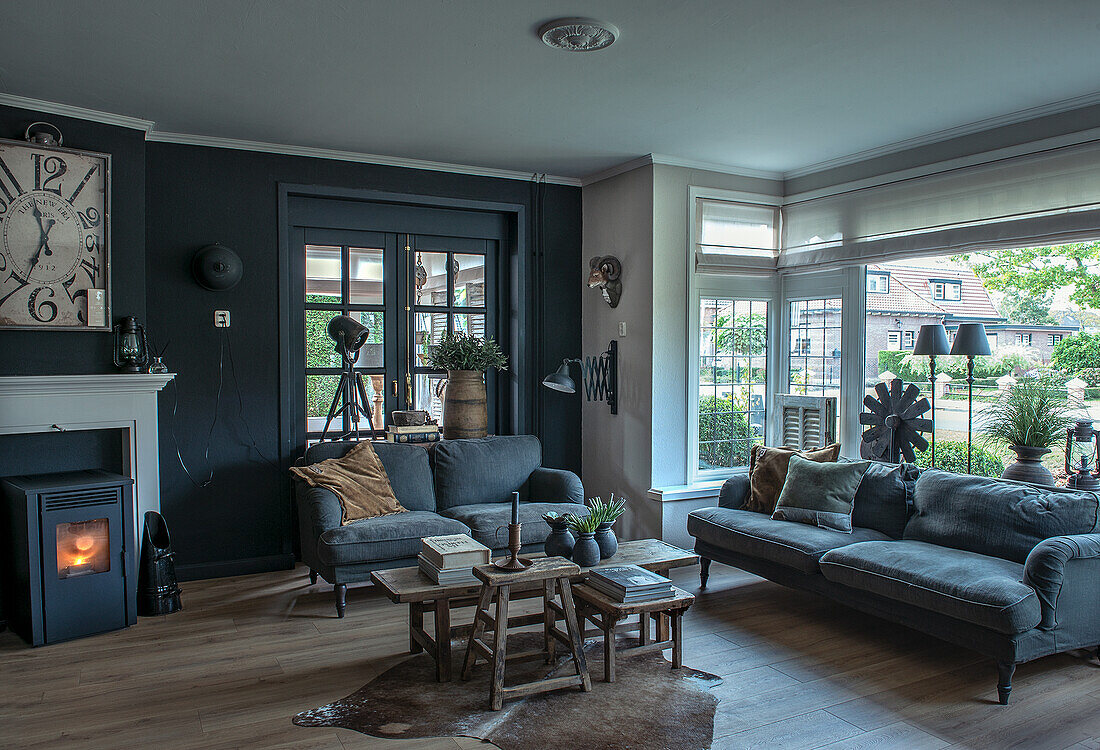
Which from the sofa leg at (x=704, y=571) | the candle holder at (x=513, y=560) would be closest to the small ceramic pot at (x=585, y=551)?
the candle holder at (x=513, y=560)

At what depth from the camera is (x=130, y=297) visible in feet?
14.2

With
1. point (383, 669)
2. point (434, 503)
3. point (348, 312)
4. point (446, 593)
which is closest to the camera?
point (446, 593)

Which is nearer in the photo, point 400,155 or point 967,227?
point 967,227

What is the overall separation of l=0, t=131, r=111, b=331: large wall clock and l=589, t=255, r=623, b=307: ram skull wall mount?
305cm

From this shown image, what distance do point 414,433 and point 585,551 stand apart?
2.13 meters

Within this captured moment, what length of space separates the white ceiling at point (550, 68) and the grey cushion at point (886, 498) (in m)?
1.96

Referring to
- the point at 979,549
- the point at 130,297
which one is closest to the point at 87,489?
the point at 130,297

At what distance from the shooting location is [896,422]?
455 centimetres

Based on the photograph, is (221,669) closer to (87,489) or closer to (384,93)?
(87,489)

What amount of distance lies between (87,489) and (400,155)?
9.08 feet

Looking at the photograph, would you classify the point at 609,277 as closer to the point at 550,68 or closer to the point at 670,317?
the point at 670,317

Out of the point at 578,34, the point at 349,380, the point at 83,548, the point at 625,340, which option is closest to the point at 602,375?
the point at 625,340

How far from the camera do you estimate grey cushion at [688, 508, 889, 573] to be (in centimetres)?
397

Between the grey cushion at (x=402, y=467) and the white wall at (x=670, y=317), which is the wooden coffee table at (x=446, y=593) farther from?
the white wall at (x=670, y=317)
